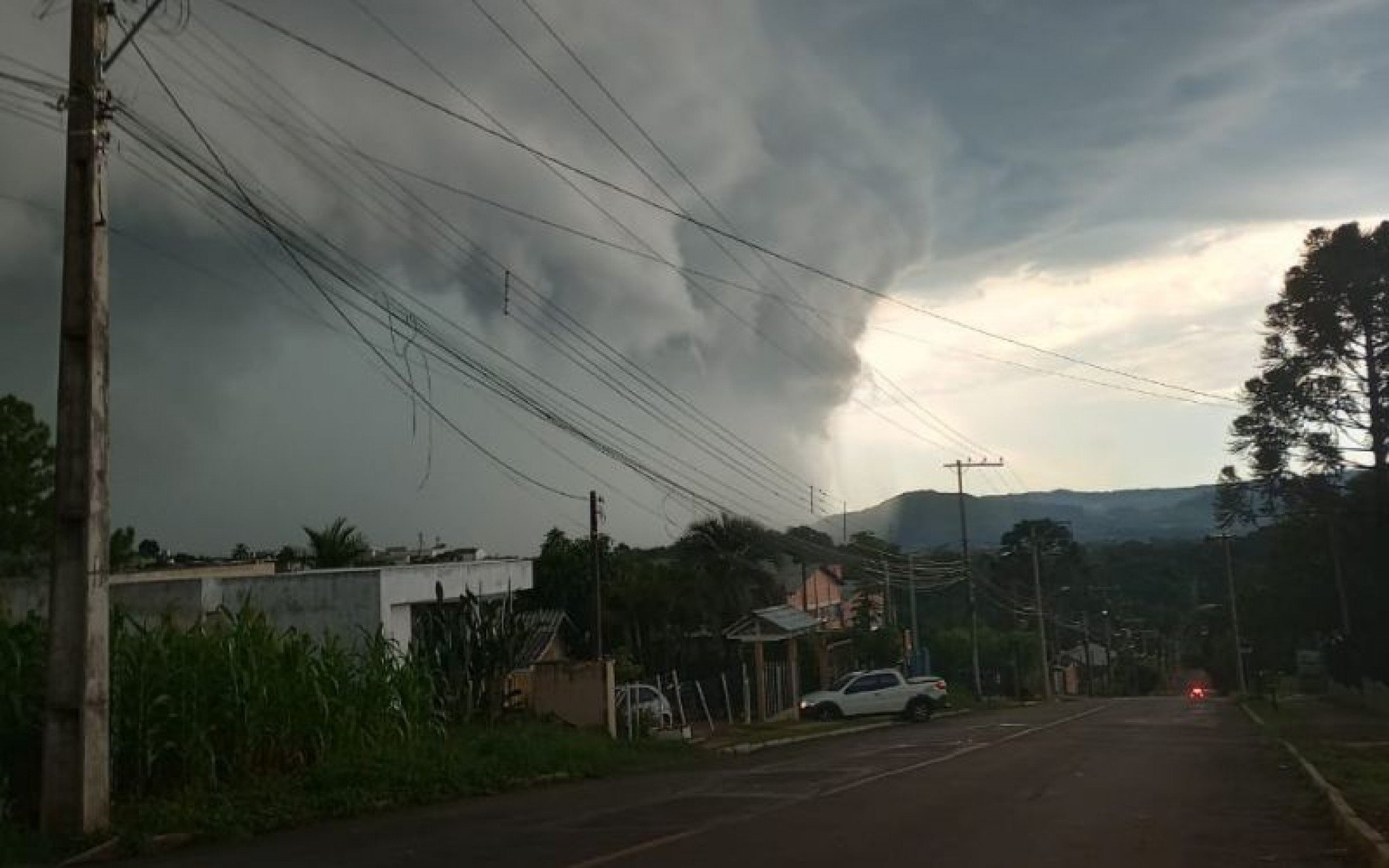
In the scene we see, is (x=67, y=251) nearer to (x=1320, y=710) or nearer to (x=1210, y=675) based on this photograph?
(x=1320, y=710)

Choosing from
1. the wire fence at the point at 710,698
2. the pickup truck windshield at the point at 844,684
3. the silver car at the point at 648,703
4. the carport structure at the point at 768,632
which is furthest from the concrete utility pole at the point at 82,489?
the pickup truck windshield at the point at 844,684

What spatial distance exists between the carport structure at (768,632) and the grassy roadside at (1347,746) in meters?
14.7

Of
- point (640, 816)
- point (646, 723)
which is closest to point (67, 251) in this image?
point (640, 816)

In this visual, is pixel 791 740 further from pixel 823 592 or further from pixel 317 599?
pixel 823 592

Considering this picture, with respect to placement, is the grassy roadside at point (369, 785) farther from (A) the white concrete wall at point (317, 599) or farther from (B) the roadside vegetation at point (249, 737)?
(A) the white concrete wall at point (317, 599)

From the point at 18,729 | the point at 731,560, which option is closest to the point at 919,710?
the point at 731,560

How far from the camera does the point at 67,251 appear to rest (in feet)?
48.1

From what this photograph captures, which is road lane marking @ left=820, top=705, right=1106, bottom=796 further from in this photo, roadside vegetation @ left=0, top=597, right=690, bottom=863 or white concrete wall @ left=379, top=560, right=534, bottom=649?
white concrete wall @ left=379, top=560, right=534, bottom=649

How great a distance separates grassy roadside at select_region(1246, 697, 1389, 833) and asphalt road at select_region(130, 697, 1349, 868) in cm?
53

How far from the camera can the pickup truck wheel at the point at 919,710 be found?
4212 cm

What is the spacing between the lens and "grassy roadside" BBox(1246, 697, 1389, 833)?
1433 centimetres

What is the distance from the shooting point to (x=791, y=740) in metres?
32.4

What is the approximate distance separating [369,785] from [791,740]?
1691 centimetres

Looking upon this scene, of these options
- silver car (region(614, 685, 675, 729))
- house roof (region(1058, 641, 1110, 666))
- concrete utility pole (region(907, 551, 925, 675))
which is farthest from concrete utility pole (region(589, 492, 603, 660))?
house roof (region(1058, 641, 1110, 666))
